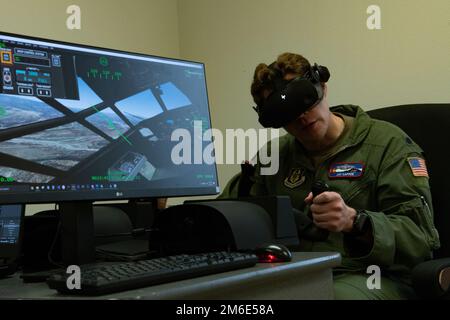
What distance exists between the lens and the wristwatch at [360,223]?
1376 millimetres

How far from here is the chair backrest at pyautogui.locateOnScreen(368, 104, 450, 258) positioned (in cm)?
160

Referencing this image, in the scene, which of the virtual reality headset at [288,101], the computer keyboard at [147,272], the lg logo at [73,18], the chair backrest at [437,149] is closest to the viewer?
the computer keyboard at [147,272]

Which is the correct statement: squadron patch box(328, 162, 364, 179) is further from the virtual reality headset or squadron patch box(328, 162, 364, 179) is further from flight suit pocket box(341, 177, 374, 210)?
the virtual reality headset

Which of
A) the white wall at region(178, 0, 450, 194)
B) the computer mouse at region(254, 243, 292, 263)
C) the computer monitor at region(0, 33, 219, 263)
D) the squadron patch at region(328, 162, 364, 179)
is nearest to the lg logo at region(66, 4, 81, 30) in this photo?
the white wall at region(178, 0, 450, 194)

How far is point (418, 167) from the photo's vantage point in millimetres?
1585

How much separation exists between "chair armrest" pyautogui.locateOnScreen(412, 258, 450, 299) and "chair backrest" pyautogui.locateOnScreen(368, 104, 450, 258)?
280 millimetres

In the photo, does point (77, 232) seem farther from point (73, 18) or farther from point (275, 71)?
point (73, 18)

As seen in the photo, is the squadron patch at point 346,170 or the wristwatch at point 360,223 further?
the squadron patch at point 346,170

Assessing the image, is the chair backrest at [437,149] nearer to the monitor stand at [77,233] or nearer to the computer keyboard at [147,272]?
the computer keyboard at [147,272]

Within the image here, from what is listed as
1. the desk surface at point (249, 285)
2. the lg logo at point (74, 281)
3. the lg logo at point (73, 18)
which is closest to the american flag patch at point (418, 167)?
the desk surface at point (249, 285)

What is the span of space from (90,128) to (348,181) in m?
0.85

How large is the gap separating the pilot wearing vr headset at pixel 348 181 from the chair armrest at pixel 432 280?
0.37 feet
